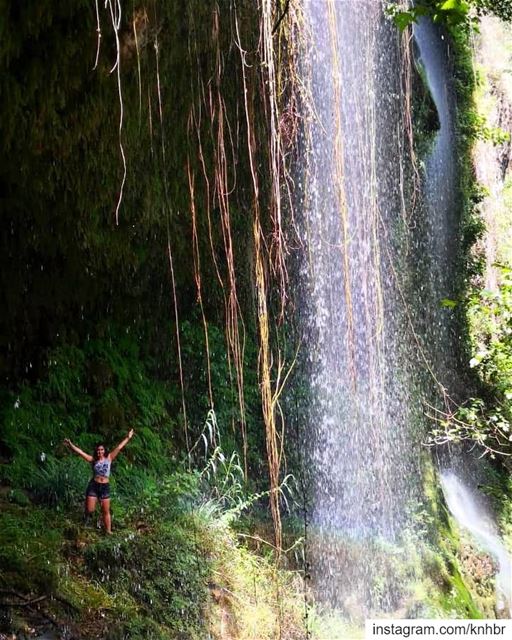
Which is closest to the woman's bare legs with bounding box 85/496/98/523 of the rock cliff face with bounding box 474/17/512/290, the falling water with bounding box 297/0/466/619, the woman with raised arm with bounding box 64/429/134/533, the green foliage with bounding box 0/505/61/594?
the woman with raised arm with bounding box 64/429/134/533

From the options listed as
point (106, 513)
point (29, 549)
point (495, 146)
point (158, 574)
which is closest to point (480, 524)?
point (158, 574)

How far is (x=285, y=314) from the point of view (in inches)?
232

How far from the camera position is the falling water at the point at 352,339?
535 cm

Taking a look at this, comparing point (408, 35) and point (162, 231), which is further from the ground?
point (408, 35)

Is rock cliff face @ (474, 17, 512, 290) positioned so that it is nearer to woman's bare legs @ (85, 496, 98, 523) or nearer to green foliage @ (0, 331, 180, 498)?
green foliage @ (0, 331, 180, 498)

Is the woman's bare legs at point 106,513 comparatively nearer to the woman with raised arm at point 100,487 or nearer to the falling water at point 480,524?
the woman with raised arm at point 100,487

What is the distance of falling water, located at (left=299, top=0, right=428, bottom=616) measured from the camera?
17.6 ft

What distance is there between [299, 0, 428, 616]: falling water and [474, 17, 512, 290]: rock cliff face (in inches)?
75.6

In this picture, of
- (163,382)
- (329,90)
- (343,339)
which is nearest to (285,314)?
(343,339)

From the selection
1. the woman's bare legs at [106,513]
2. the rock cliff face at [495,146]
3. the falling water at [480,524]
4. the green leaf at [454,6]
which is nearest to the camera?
the green leaf at [454,6]

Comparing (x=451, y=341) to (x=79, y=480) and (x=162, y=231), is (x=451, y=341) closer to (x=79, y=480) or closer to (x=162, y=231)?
(x=162, y=231)

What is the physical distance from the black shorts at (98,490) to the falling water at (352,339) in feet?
5.59

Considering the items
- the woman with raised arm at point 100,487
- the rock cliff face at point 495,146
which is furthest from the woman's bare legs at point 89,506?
the rock cliff face at point 495,146

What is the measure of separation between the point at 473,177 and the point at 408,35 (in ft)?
7.97
